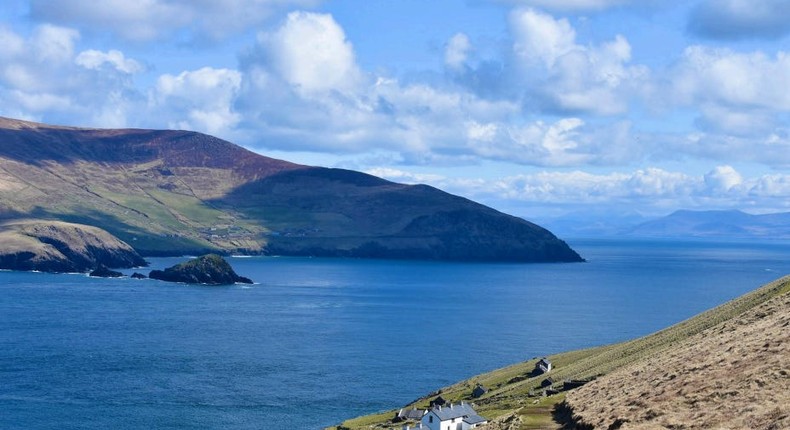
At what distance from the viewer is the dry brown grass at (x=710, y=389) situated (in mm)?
38781

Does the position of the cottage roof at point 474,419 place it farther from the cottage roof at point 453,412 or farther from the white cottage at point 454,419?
the cottage roof at point 453,412

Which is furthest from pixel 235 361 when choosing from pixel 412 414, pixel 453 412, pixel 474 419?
pixel 474 419

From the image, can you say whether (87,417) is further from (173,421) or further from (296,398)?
(296,398)

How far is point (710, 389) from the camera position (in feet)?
143

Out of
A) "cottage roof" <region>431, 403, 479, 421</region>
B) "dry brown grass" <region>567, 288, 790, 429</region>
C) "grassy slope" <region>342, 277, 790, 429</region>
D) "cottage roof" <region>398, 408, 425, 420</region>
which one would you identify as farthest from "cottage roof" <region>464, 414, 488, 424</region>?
"cottage roof" <region>398, 408, 425, 420</region>

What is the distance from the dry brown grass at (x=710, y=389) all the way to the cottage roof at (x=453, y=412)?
13571 millimetres

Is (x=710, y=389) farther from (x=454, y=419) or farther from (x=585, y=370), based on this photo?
(x=585, y=370)

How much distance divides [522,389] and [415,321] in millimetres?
108733

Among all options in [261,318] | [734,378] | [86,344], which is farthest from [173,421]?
[261,318]

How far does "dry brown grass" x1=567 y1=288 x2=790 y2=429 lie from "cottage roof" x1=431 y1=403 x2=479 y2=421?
44.5ft

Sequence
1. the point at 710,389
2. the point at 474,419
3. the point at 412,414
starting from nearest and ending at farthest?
1. the point at 710,389
2. the point at 474,419
3. the point at 412,414

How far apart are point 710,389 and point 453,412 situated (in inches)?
1228

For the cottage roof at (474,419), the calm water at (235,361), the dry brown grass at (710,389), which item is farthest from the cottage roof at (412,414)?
the dry brown grass at (710,389)

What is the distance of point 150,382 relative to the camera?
397ft
